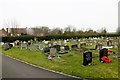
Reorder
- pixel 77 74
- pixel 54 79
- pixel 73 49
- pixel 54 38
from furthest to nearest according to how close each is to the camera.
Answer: pixel 54 38 < pixel 73 49 < pixel 77 74 < pixel 54 79

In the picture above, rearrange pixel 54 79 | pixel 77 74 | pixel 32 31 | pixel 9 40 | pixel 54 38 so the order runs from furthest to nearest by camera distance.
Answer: pixel 32 31, pixel 54 38, pixel 9 40, pixel 77 74, pixel 54 79

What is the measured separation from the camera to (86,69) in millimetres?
12586

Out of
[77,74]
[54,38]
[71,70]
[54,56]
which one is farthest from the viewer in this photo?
[54,38]

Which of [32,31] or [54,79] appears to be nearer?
[54,79]

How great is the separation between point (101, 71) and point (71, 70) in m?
1.68

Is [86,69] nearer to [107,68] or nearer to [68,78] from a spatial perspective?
[107,68]

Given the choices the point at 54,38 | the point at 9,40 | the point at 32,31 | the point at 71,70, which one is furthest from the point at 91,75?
the point at 32,31

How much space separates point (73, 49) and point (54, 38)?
83.7 feet

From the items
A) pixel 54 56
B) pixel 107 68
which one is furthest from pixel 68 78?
pixel 54 56

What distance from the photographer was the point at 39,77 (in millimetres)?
11203

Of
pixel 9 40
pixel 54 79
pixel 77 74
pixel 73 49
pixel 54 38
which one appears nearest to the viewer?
pixel 54 79

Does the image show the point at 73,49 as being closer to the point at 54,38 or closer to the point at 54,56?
the point at 54,56

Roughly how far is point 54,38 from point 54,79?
38.4m

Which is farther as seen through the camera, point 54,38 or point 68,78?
point 54,38
